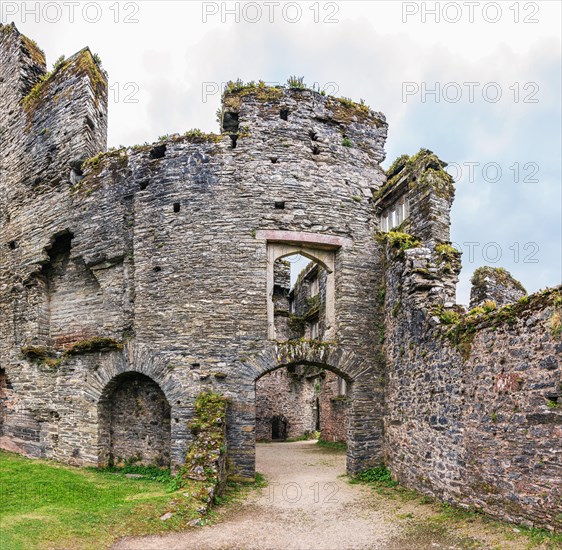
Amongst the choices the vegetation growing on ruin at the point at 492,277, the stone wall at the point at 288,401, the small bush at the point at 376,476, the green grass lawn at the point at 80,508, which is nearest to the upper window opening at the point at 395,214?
the vegetation growing on ruin at the point at 492,277

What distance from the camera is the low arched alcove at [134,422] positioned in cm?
1398

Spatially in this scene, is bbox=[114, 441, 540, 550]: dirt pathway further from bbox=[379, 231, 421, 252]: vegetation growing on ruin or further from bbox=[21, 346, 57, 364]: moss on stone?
bbox=[21, 346, 57, 364]: moss on stone

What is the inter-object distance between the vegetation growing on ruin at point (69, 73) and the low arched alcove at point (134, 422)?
886 cm

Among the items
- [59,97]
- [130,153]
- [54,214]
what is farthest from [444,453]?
[59,97]

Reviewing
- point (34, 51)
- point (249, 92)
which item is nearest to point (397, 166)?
point (249, 92)

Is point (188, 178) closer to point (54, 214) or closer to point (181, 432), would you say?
point (54, 214)

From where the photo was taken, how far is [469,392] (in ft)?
32.0

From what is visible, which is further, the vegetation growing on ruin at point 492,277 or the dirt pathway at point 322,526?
the vegetation growing on ruin at point 492,277

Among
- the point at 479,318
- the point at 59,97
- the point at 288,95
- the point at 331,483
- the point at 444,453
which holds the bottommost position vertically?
the point at 331,483

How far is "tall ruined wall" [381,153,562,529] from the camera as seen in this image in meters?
8.00

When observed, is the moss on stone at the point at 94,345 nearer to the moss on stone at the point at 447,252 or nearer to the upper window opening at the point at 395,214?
the upper window opening at the point at 395,214

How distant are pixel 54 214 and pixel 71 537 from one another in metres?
10.6

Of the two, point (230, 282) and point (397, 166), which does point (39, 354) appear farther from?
point (397, 166)

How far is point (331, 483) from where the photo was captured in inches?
513
